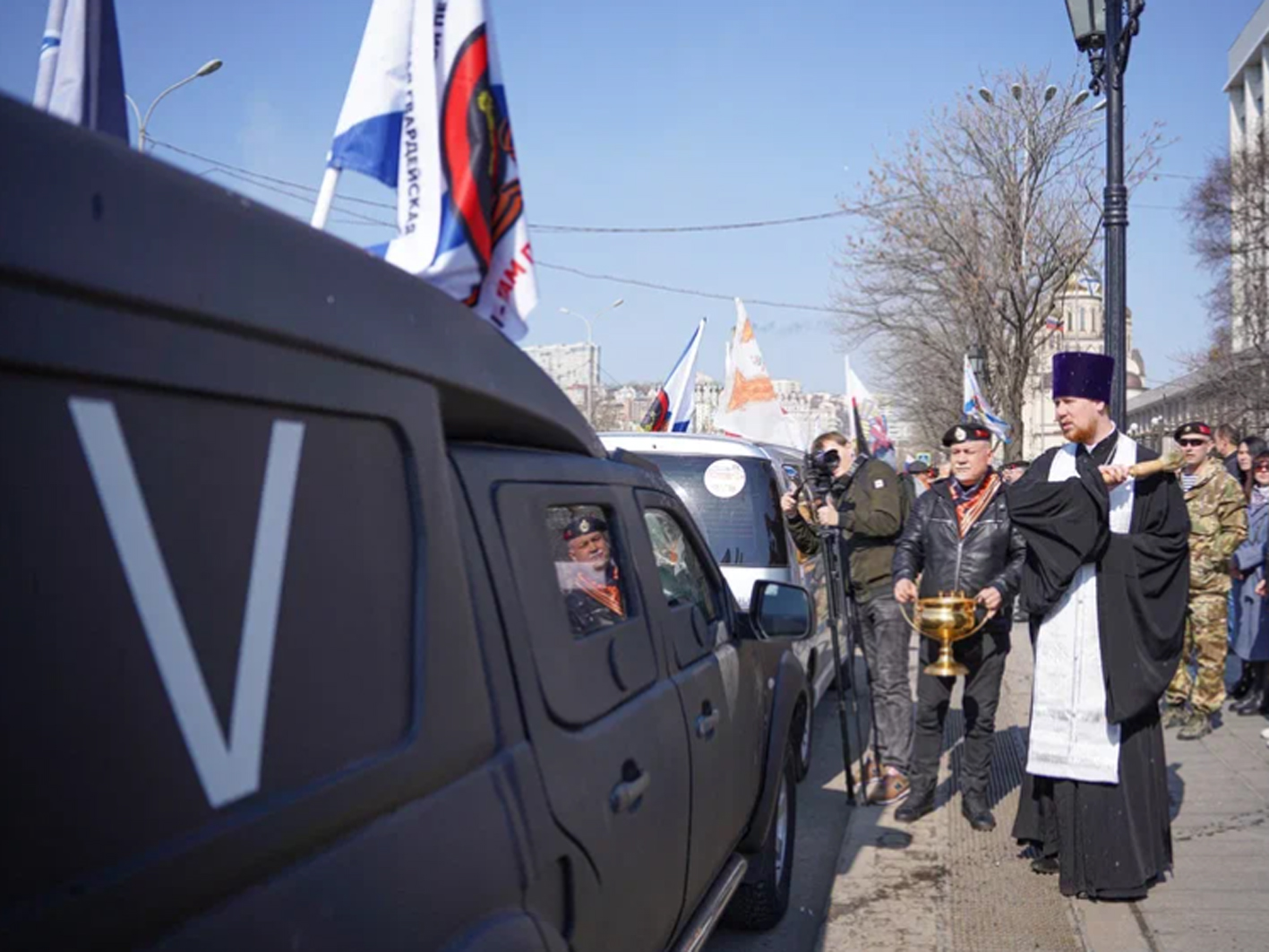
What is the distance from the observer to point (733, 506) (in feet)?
24.2

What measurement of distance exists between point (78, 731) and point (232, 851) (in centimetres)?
26

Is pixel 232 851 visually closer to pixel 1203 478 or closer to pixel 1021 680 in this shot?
pixel 1203 478

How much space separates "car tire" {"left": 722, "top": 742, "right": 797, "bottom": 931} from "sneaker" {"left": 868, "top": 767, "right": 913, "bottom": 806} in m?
1.91

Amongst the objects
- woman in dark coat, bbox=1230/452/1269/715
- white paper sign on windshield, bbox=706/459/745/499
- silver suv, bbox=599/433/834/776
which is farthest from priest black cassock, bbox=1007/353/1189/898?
woman in dark coat, bbox=1230/452/1269/715

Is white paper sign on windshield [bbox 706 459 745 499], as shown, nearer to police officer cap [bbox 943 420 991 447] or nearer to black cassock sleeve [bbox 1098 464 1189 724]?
police officer cap [bbox 943 420 991 447]

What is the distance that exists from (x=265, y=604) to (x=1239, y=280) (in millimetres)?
34007

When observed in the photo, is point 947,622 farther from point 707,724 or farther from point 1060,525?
point 707,724

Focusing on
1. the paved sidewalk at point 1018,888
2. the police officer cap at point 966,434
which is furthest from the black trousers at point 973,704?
the police officer cap at point 966,434

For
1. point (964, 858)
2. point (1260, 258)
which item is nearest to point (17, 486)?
point (964, 858)

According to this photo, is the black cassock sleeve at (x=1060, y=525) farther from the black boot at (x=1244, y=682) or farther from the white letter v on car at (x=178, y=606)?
the black boot at (x=1244, y=682)

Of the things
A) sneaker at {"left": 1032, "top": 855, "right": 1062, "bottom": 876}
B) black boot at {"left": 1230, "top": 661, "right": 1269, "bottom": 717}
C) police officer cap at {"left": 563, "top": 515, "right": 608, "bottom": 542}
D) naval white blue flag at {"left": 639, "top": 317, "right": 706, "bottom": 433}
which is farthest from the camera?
naval white blue flag at {"left": 639, "top": 317, "right": 706, "bottom": 433}

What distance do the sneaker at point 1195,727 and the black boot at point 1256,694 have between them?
920 mm

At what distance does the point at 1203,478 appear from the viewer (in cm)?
895

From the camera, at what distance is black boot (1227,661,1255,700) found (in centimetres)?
1017
